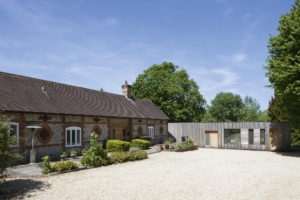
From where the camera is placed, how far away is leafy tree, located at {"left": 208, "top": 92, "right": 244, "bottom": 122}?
62344 mm

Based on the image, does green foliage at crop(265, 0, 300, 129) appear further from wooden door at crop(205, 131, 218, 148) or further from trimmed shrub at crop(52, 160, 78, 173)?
trimmed shrub at crop(52, 160, 78, 173)

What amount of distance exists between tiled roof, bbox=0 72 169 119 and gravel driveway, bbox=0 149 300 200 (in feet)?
20.5

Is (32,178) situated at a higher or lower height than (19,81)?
lower

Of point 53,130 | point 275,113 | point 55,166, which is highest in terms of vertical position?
point 275,113

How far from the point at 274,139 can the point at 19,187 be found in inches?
902

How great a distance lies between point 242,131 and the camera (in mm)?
23906

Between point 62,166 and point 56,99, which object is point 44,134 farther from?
point 62,166

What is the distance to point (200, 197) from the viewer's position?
8008mm

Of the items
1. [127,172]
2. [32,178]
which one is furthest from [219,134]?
[32,178]

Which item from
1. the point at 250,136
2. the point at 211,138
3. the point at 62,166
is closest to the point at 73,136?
the point at 62,166

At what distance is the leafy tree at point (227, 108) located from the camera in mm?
62344

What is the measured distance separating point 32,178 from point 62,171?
62.1 inches

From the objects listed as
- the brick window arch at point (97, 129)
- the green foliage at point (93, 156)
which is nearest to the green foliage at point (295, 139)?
the brick window arch at point (97, 129)

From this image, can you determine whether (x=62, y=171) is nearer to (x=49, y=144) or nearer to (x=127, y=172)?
(x=127, y=172)
